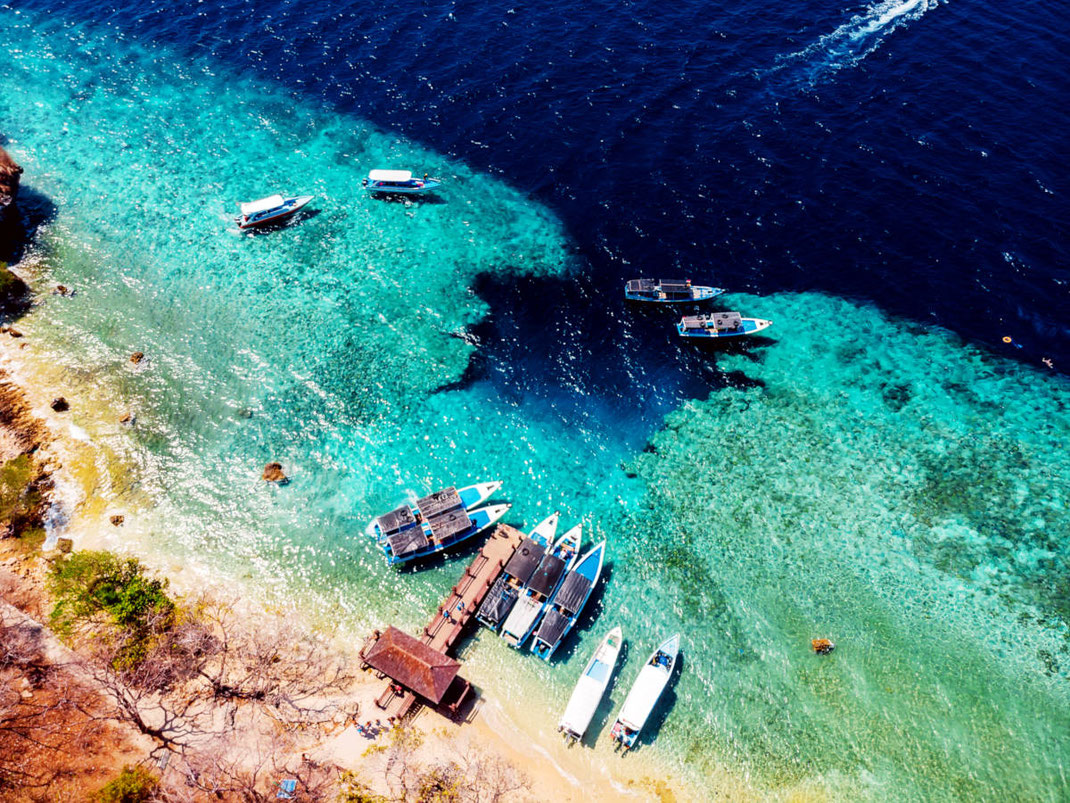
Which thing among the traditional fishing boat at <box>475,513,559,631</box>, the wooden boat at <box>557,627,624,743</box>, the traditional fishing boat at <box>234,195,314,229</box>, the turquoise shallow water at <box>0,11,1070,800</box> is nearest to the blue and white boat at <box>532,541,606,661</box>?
the turquoise shallow water at <box>0,11,1070,800</box>

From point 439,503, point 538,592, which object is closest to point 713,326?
point 538,592

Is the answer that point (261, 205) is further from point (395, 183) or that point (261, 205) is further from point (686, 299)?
point (686, 299)

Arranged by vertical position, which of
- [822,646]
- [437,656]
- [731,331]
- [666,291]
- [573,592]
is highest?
[666,291]

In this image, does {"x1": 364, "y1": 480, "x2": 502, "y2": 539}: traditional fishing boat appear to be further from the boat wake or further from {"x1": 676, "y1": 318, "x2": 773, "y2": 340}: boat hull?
the boat wake

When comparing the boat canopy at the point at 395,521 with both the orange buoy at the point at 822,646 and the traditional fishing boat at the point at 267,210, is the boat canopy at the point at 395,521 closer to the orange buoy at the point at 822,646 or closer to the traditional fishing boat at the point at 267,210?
the orange buoy at the point at 822,646

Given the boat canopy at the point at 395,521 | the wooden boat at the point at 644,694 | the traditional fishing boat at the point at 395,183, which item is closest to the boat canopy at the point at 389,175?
the traditional fishing boat at the point at 395,183
